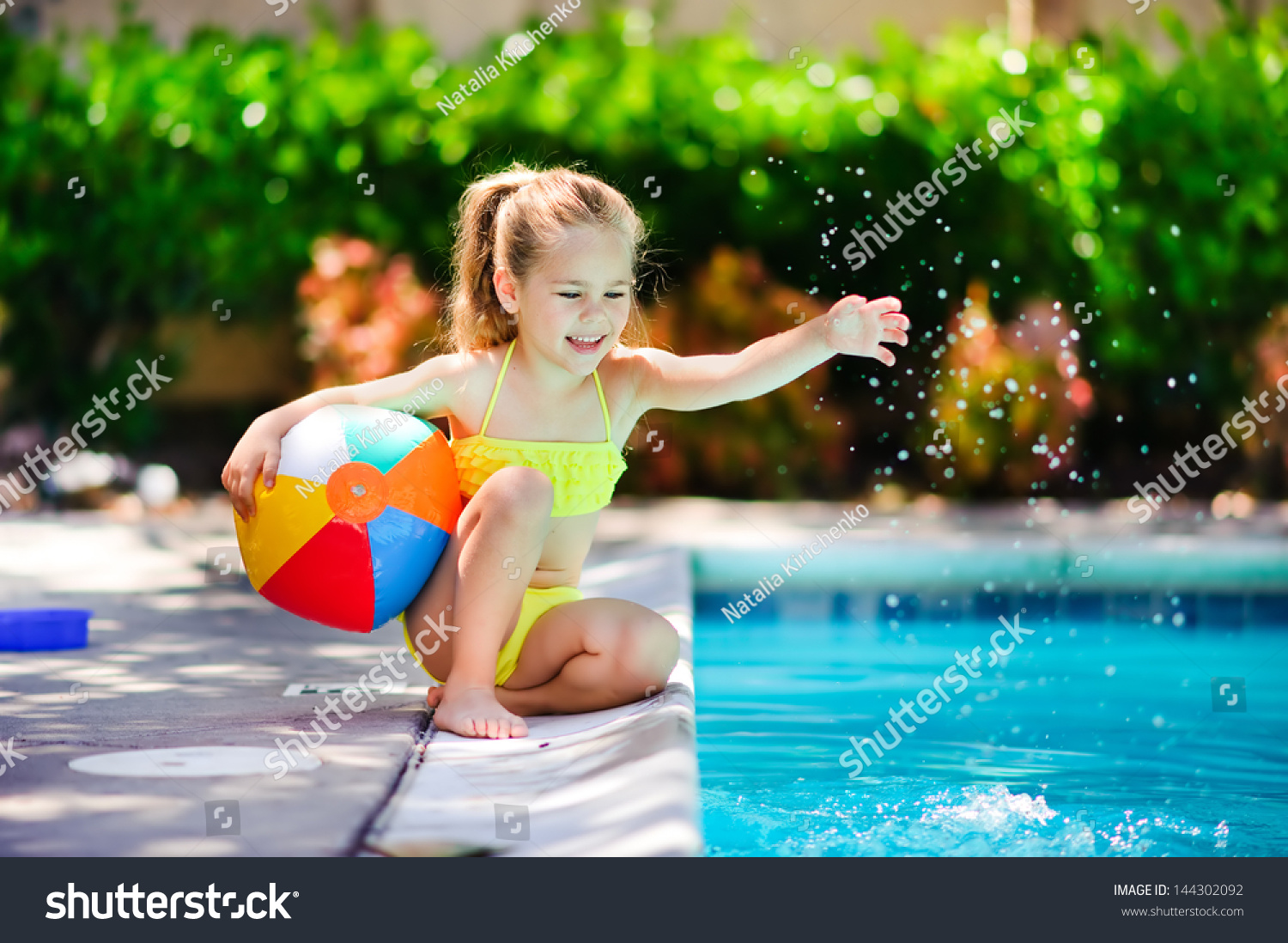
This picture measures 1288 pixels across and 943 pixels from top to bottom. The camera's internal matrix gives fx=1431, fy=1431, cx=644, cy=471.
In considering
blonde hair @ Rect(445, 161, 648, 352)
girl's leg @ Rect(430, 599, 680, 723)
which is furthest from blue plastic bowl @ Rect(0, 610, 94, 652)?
girl's leg @ Rect(430, 599, 680, 723)

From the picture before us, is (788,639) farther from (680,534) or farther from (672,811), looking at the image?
(672,811)

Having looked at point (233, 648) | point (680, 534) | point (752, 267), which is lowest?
point (233, 648)

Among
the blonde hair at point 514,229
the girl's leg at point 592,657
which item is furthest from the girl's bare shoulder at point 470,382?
the girl's leg at point 592,657

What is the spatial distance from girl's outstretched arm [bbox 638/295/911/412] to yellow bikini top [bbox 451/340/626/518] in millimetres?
225

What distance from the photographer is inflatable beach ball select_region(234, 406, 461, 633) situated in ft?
10.1

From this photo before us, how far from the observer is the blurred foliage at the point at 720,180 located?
26.8 ft

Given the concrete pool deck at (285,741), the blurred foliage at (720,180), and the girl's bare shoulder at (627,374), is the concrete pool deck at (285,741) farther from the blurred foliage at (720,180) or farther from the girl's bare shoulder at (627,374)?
the blurred foliage at (720,180)

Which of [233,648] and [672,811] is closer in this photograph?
[672,811]

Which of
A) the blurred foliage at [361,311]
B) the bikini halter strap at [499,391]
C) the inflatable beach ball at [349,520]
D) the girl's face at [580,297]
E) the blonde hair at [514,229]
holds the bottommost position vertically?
the inflatable beach ball at [349,520]

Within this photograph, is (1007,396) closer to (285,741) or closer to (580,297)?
(580,297)

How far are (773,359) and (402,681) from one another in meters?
1.30
